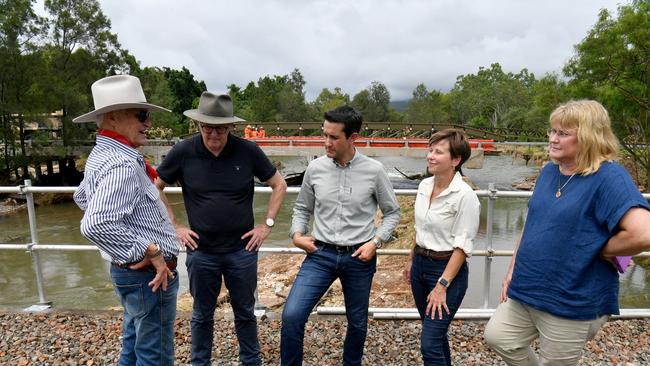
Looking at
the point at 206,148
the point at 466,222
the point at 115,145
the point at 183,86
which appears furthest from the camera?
the point at 183,86

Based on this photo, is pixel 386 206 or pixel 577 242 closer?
pixel 577 242

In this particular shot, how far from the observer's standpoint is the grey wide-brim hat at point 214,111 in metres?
2.40

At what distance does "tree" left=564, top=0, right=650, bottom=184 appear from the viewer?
41.5 feet

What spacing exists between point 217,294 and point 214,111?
45.2 inches

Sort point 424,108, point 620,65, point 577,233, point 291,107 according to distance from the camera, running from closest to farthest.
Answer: point 577,233
point 620,65
point 291,107
point 424,108

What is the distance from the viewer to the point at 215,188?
2459 mm

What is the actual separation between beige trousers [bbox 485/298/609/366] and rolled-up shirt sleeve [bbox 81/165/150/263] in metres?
1.75

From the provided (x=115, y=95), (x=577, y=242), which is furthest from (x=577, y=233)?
(x=115, y=95)

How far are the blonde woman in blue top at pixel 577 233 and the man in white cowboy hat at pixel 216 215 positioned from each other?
1576 millimetres

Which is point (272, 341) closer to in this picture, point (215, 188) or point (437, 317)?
point (215, 188)

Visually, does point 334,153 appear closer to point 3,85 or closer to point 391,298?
point 391,298

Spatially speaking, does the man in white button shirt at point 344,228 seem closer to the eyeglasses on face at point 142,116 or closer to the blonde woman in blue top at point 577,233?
the blonde woman in blue top at point 577,233

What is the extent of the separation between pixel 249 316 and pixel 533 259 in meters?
1.71

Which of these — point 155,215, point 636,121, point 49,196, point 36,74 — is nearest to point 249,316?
point 155,215
